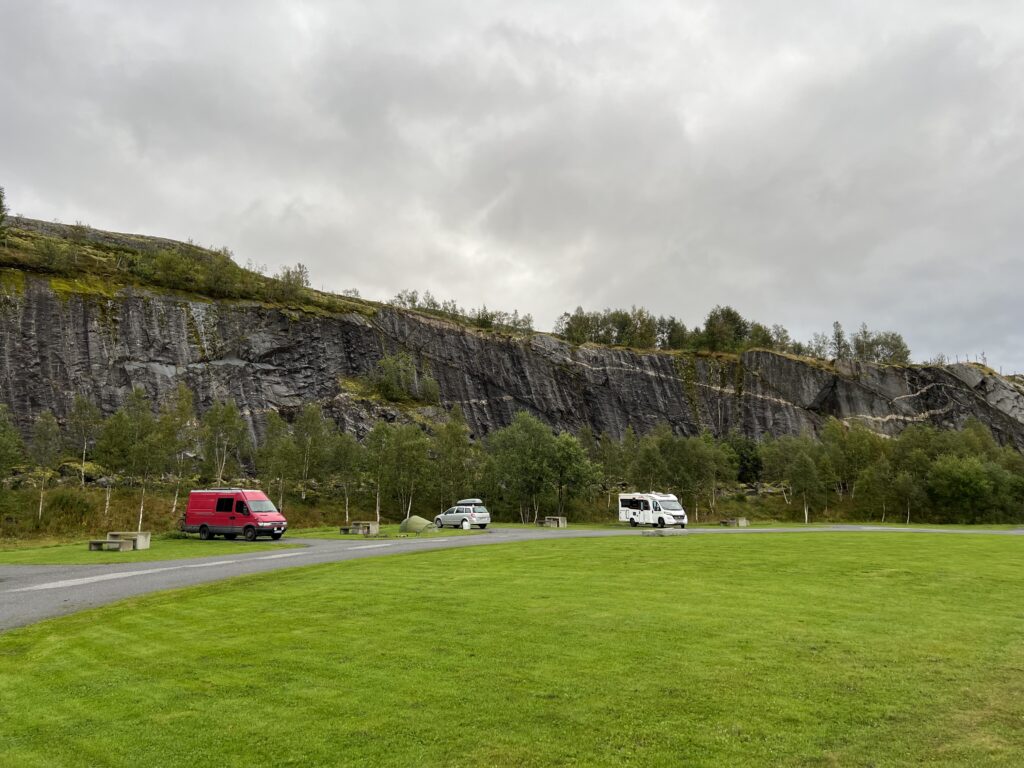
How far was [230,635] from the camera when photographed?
10.8 metres

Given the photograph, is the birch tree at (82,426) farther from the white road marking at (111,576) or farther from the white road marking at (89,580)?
the white road marking at (89,580)

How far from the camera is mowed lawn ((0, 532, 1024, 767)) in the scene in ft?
19.7

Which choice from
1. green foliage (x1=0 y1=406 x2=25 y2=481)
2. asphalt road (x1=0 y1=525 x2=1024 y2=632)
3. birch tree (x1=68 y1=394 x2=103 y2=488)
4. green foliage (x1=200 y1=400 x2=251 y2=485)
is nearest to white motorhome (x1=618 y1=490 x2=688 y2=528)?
asphalt road (x1=0 y1=525 x2=1024 y2=632)

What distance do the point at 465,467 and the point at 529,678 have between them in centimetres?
7302

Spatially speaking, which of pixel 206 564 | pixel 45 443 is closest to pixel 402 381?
pixel 45 443

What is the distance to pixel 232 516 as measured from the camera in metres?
38.1

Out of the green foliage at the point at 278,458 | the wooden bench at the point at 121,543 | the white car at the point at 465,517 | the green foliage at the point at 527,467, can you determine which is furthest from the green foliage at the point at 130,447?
the green foliage at the point at 527,467

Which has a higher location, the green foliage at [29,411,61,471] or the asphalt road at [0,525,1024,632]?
the green foliage at [29,411,61,471]

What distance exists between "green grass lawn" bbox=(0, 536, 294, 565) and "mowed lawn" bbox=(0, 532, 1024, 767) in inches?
561

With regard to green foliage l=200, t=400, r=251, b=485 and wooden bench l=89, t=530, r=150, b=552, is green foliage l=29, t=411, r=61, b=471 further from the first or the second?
wooden bench l=89, t=530, r=150, b=552

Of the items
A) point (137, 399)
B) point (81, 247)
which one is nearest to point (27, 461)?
point (137, 399)

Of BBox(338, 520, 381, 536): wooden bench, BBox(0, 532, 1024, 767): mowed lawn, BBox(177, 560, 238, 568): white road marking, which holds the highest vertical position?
BBox(0, 532, 1024, 767): mowed lawn

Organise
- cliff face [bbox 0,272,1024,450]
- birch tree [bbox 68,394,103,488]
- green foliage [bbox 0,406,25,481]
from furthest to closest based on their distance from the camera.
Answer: cliff face [bbox 0,272,1024,450] < birch tree [bbox 68,394,103,488] < green foliage [bbox 0,406,25,481]

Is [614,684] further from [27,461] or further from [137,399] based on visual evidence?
[27,461]
